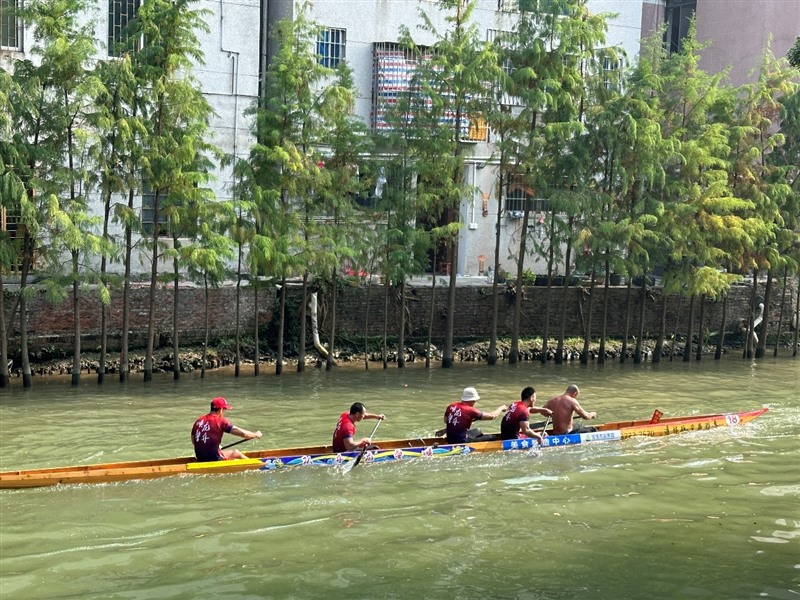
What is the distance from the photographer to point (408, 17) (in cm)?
3725

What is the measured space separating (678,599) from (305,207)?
1872cm

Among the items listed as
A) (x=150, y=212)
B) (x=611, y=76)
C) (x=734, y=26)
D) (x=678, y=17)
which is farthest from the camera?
(x=678, y=17)

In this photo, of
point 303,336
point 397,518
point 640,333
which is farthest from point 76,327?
point 640,333

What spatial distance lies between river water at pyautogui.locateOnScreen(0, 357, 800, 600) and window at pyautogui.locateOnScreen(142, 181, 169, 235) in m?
5.18

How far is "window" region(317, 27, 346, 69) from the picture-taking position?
3591cm

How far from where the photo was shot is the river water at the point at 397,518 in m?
12.8

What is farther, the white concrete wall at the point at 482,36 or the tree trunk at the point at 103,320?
the white concrete wall at the point at 482,36

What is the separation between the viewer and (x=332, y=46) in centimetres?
3612

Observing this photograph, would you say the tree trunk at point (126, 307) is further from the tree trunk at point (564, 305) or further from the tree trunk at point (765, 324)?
the tree trunk at point (765, 324)

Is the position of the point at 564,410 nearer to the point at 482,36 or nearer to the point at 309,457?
the point at 309,457

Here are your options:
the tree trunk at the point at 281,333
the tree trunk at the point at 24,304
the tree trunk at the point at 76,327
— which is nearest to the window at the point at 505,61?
the tree trunk at the point at 281,333

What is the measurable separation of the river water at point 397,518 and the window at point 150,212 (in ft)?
17.0

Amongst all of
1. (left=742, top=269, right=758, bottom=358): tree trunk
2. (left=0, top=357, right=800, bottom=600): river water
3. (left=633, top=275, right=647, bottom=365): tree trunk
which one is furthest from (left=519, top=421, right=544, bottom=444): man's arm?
(left=742, top=269, right=758, bottom=358): tree trunk

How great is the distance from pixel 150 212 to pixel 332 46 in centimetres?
976
